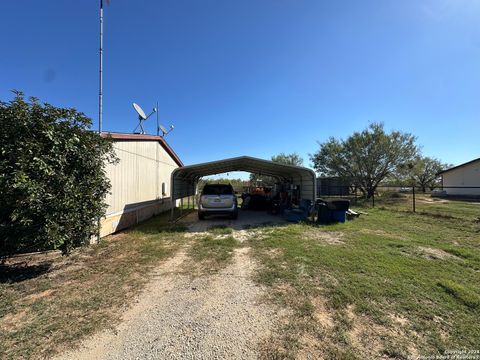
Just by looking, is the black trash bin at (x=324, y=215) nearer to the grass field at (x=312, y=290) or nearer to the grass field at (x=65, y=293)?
the grass field at (x=312, y=290)

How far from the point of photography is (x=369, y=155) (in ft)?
65.1

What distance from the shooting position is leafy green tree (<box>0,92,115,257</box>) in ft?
12.8

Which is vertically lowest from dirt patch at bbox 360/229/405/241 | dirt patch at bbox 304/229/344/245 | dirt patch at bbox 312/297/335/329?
dirt patch at bbox 312/297/335/329

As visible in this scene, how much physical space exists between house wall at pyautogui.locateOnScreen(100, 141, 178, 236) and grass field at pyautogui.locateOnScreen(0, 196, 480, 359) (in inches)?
63.2

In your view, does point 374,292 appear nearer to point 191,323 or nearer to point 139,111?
point 191,323

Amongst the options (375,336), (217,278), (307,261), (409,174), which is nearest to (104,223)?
(217,278)

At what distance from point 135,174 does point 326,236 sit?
321 inches

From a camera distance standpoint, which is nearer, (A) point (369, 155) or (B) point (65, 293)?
(B) point (65, 293)

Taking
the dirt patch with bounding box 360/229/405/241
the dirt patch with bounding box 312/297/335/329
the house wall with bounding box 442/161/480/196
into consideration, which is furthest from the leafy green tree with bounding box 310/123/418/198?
the dirt patch with bounding box 312/297/335/329

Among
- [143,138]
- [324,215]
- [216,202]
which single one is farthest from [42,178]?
[324,215]

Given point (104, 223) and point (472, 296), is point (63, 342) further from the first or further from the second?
point (104, 223)

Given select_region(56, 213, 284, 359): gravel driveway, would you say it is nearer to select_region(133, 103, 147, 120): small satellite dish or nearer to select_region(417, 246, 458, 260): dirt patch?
select_region(417, 246, 458, 260): dirt patch

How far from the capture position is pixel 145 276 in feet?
15.3

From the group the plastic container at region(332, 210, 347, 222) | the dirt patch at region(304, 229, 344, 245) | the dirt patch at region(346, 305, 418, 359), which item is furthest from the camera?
the plastic container at region(332, 210, 347, 222)
